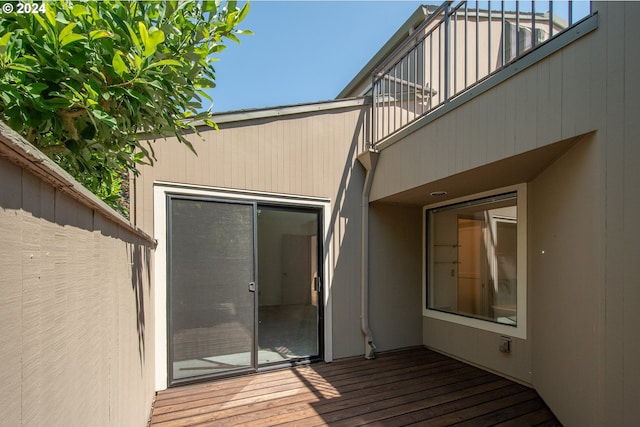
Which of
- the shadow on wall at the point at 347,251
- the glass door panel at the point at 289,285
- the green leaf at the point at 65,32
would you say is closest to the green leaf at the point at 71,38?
the green leaf at the point at 65,32

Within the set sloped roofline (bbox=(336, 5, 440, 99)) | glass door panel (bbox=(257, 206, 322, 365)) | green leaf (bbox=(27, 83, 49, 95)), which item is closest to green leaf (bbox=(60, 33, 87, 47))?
green leaf (bbox=(27, 83, 49, 95))

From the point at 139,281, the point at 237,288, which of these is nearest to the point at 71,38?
the point at 139,281

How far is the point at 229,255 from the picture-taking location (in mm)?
3500

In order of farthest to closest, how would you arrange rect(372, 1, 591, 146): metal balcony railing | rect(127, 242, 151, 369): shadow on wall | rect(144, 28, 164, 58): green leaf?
rect(372, 1, 591, 146): metal balcony railing
rect(127, 242, 151, 369): shadow on wall
rect(144, 28, 164, 58): green leaf

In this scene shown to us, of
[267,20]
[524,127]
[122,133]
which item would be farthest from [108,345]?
[267,20]

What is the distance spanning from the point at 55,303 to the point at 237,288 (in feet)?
9.22

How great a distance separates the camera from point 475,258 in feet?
13.5

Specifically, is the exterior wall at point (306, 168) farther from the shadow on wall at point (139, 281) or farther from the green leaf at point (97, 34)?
the green leaf at point (97, 34)

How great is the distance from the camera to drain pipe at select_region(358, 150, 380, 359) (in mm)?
4113

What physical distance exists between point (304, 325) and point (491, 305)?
2.41 m

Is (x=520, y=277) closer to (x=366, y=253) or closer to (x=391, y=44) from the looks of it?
(x=366, y=253)

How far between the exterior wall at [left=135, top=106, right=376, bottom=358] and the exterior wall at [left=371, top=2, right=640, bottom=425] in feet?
3.78

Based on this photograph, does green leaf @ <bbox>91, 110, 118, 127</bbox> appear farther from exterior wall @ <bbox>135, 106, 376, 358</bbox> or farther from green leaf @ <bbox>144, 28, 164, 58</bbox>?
exterior wall @ <bbox>135, 106, 376, 358</bbox>

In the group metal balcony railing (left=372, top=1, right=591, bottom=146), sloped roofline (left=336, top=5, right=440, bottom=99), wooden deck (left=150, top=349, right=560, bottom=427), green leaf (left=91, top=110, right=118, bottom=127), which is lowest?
wooden deck (left=150, top=349, right=560, bottom=427)
